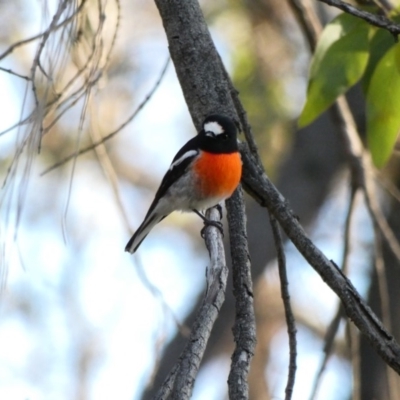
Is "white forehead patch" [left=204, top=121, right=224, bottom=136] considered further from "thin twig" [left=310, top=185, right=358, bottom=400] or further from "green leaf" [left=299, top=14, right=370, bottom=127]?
"thin twig" [left=310, top=185, right=358, bottom=400]

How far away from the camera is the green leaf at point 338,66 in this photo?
10.4ft

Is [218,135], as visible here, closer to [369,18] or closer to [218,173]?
Answer: [218,173]

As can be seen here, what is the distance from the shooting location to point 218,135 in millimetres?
3385

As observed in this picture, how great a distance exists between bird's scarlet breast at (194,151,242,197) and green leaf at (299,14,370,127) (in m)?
0.38

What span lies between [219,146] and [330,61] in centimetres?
77

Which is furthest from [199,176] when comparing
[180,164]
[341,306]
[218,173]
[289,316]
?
[289,316]

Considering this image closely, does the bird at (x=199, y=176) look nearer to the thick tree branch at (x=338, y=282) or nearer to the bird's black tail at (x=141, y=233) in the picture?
the bird's black tail at (x=141, y=233)

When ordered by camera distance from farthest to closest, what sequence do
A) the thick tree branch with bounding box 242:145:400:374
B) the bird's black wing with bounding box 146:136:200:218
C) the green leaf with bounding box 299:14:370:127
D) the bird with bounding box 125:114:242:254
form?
1. the bird's black wing with bounding box 146:136:200:218
2. the bird with bounding box 125:114:242:254
3. the green leaf with bounding box 299:14:370:127
4. the thick tree branch with bounding box 242:145:400:374

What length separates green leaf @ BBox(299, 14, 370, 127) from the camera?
10.4ft

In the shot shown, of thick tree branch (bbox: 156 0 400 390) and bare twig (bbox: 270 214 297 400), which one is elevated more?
thick tree branch (bbox: 156 0 400 390)

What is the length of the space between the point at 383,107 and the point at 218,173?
2.83 feet

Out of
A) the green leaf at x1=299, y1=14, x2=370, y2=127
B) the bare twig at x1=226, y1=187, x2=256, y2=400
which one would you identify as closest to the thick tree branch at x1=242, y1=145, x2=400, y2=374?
the bare twig at x1=226, y1=187, x2=256, y2=400

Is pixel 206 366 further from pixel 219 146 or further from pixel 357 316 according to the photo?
pixel 357 316

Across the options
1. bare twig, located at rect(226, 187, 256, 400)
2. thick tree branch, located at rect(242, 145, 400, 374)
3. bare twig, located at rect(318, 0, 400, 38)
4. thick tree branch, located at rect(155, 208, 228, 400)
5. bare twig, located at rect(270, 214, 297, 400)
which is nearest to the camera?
thick tree branch, located at rect(155, 208, 228, 400)
